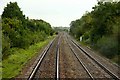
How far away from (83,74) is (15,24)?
2101cm

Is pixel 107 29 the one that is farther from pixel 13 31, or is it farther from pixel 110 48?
pixel 13 31

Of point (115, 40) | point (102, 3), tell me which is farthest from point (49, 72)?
point (102, 3)

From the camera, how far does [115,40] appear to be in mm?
32750

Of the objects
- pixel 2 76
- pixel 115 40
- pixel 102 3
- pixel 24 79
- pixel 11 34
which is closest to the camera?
pixel 24 79

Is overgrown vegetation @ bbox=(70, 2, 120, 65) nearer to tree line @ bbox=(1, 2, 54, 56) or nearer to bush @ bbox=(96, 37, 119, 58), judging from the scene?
bush @ bbox=(96, 37, 119, 58)

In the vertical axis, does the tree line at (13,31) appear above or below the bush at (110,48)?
above

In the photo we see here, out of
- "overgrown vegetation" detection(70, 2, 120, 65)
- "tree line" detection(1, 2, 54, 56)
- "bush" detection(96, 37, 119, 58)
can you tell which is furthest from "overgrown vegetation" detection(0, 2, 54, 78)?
"overgrown vegetation" detection(70, 2, 120, 65)

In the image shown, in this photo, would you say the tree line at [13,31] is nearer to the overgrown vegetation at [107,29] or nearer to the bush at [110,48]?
the overgrown vegetation at [107,29]

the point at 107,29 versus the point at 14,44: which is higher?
the point at 107,29

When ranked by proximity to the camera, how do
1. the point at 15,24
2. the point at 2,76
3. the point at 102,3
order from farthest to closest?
the point at 102,3 → the point at 15,24 → the point at 2,76

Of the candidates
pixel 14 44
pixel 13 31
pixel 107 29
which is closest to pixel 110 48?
pixel 107 29

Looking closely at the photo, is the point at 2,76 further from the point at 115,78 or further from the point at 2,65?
the point at 115,78

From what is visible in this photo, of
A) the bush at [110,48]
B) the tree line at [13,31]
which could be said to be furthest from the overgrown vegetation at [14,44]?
the bush at [110,48]

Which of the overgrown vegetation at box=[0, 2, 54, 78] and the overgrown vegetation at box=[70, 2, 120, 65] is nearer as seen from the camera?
the overgrown vegetation at box=[0, 2, 54, 78]
